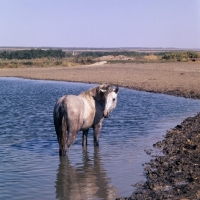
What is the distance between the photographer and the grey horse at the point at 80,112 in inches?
370

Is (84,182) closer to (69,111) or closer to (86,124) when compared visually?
(69,111)

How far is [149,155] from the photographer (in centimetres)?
1016

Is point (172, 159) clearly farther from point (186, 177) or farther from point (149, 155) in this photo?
point (186, 177)

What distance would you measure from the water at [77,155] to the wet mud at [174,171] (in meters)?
0.28

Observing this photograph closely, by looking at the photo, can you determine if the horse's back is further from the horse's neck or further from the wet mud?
the wet mud

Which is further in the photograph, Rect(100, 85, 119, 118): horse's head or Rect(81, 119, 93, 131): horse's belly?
Rect(100, 85, 119, 118): horse's head

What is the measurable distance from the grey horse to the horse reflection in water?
541mm

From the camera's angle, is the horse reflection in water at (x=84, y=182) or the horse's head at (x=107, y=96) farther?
the horse's head at (x=107, y=96)

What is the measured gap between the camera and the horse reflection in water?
24.2 ft

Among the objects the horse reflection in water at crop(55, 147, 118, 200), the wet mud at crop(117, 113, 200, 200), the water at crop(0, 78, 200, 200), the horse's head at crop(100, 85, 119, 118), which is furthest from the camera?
the horse's head at crop(100, 85, 119, 118)

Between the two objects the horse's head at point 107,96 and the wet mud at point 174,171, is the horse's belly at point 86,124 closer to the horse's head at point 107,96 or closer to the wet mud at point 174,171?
the horse's head at point 107,96

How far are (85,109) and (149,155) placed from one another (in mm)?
1702

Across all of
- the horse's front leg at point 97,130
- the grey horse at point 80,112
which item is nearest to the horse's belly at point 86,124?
the grey horse at point 80,112

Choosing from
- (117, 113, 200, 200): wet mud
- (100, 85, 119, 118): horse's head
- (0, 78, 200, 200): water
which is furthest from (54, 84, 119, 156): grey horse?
(117, 113, 200, 200): wet mud
